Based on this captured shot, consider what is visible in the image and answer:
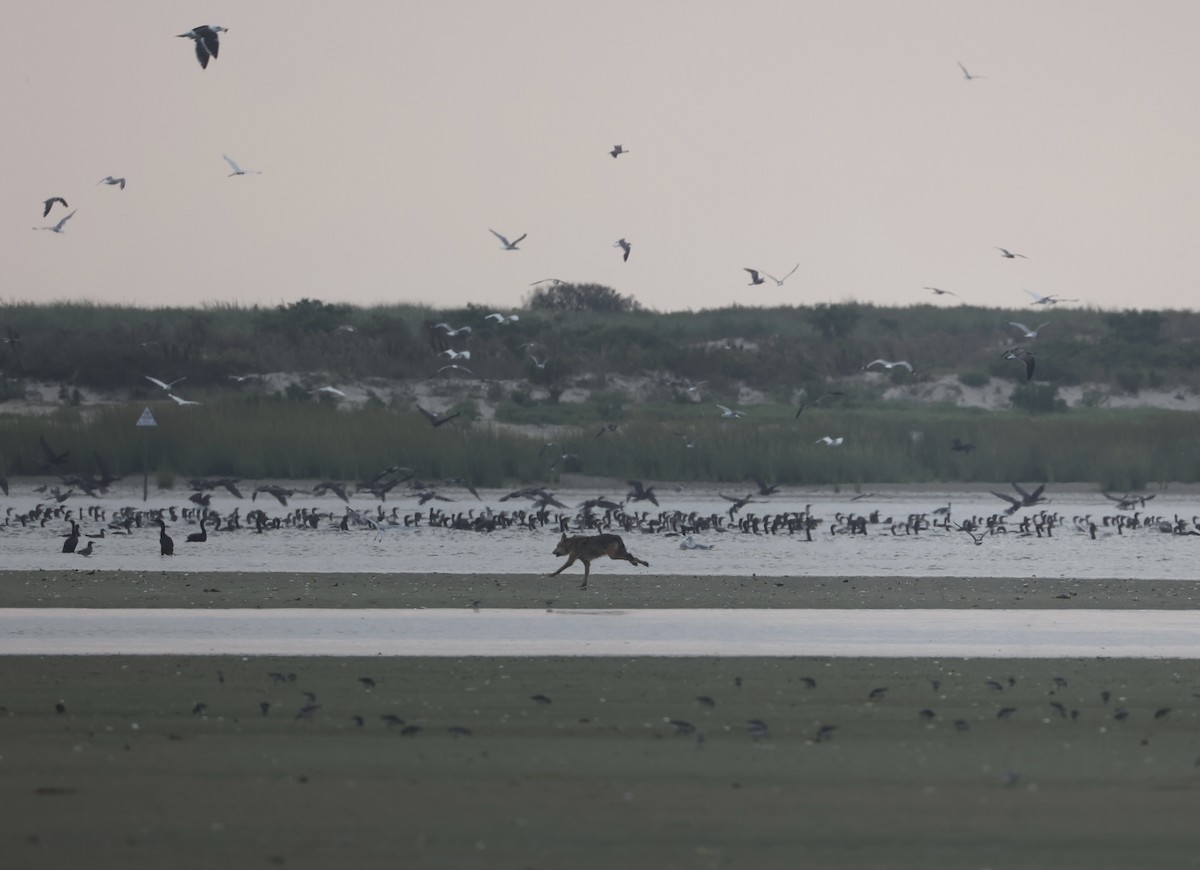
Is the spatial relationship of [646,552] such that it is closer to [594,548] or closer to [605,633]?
[594,548]

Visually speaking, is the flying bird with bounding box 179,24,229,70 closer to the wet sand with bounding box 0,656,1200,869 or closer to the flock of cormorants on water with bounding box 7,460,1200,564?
the wet sand with bounding box 0,656,1200,869

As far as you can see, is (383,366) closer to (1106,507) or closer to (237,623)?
(1106,507)

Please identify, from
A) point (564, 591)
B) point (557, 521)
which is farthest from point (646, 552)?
point (564, 591)

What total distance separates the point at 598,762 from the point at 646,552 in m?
16.7

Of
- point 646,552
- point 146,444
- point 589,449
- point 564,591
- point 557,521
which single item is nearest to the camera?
point 564,591

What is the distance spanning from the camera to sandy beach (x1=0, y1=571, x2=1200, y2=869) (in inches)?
307

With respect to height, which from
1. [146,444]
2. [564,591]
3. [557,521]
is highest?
[146,444]

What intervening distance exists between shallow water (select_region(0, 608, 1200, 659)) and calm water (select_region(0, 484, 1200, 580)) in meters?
5.33

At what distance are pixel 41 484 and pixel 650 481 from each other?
45.1 ft

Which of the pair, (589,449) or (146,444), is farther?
(589,449)

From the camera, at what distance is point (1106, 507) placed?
Answer: 3941cm

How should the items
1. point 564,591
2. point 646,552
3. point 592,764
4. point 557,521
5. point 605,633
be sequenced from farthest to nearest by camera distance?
point 557,521 < point 646,552 < point 564,591 < point 605,633 < point 592,764

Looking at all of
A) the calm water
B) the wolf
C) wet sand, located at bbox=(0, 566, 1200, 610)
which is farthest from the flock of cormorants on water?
the wolf

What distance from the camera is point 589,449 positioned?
1729 inches
